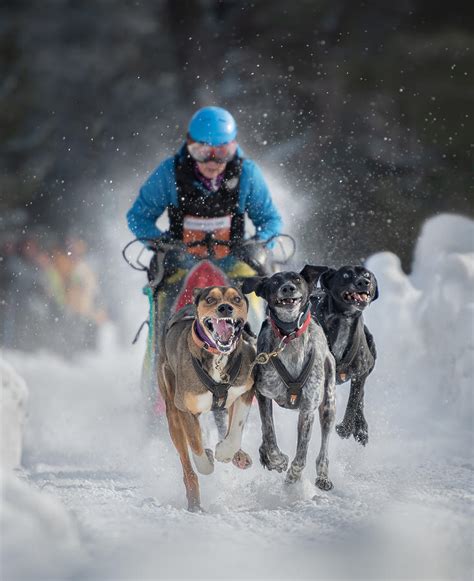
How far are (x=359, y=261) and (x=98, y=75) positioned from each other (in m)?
2.80

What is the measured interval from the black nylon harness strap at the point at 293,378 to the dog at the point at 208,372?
0.37 feet

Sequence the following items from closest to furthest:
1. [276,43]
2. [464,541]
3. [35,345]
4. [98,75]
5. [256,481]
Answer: [464,541]
[256,481]
[276,43]
[98,75]
[35,345]

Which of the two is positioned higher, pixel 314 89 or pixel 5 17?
pixel 5 17

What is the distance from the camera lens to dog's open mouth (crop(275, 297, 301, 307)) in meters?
2.85

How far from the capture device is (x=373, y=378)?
604 centimetres

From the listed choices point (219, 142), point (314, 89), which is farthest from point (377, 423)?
point (314, 89)

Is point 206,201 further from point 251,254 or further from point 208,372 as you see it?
point 208,372

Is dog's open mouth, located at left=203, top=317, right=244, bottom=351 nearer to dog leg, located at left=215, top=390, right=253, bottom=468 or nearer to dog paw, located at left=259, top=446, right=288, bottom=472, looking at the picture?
dog leg, located at left=215, top=390, right=253, bottom=468

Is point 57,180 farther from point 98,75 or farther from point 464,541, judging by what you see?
point 464,541

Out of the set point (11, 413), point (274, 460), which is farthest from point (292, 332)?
point (11, 413)

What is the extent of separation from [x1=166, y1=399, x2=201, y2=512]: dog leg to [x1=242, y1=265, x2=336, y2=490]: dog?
14.7 inches

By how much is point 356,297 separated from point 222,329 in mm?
516

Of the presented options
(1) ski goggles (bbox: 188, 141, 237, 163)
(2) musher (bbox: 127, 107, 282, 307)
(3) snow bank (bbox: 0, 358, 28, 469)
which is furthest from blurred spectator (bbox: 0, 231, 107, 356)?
(1) ski goggles (bbox: 188, 141, 237, 163)

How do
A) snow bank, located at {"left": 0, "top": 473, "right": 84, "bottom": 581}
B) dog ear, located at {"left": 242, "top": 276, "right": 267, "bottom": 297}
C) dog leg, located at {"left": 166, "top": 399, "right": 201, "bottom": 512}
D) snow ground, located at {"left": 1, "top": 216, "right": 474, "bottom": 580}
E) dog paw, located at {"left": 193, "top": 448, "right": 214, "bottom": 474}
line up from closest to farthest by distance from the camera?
1. snow bank, located at {"left": 0, "top": 473, "right": 84, "bottom": 581}
2. snow ground, located at {"left": 1, "top": 216, "right": 474, "bottom": 580}
3. dog ear, located at {"left": 242, "top": 276, "right": 267, "bottom": 297}
4. dog paw, located at {"left": 193, "top": 448, "right": 214, "bottom": 474}
5. dog leg, located at {"left": 166, "top": 399, "right": 201, "bottom": 512}
